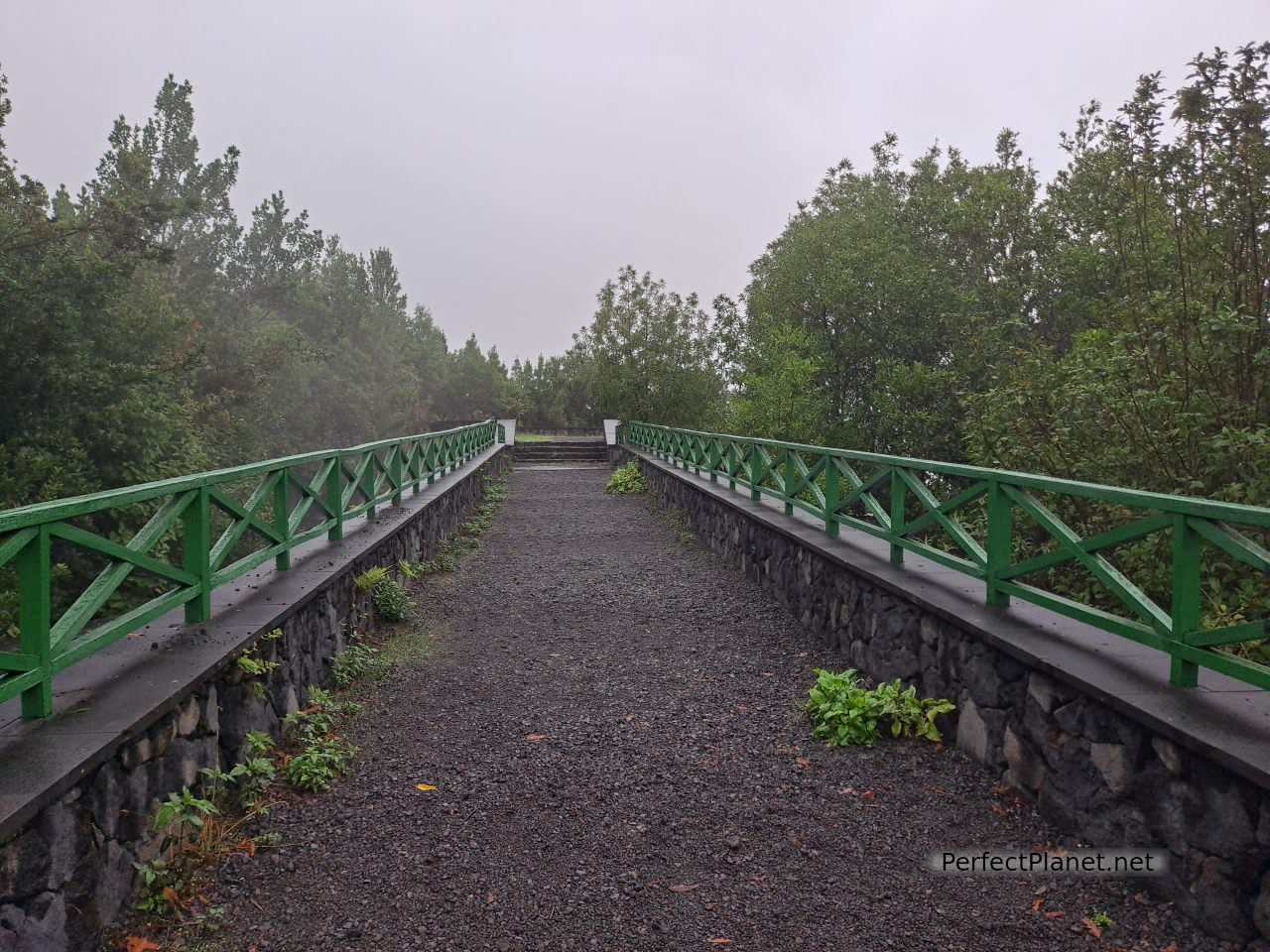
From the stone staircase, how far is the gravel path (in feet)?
70.6

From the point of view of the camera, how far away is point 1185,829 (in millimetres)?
2738

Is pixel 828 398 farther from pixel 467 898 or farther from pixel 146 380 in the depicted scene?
pixel 467 898

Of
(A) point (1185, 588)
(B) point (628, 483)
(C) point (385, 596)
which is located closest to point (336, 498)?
(C) point (385, 596)

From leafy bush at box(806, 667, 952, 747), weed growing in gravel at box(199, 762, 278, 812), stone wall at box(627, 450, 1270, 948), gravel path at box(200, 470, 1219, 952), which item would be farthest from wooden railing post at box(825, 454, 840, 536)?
weed growing in gravel at box(199, 762, 278, 812)

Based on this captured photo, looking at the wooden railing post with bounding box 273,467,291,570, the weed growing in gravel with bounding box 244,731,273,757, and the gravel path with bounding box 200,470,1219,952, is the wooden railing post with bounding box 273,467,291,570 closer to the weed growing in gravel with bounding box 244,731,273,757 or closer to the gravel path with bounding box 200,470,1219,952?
the gravel path with bounding box 200,470,1219,952

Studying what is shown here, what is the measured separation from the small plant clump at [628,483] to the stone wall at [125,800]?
12.7 meters

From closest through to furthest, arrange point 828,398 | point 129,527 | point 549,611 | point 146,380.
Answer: point 549,611, point 129,527, point 146,380, point 828,398

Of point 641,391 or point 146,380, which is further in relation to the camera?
point 641,391

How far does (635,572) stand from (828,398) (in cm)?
1462

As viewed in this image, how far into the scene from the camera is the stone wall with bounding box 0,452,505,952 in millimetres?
2369

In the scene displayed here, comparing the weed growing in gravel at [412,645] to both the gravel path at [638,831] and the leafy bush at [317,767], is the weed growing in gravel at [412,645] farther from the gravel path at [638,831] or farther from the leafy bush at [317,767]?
the leafy bush at [317,767]

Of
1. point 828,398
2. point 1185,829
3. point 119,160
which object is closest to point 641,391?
point 828,398

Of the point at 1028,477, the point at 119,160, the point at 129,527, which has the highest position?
the point at 119,160

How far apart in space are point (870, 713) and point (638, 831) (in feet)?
5.18
